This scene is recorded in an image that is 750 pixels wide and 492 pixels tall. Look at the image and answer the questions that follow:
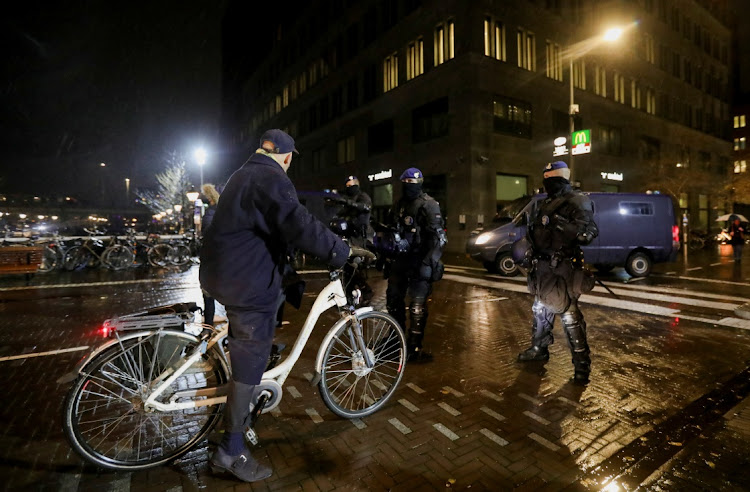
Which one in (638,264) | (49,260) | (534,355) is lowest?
(534,355)

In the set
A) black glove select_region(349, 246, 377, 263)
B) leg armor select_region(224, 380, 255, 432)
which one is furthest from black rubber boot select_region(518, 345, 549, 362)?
leg armor select_region(224, 380, 255, 432)

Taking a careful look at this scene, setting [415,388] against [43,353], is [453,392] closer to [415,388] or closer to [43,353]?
[415,388]

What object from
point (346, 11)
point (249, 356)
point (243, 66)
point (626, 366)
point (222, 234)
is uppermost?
point (243, 66)

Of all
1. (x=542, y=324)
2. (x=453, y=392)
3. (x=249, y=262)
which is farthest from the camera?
(x=542, y=324)

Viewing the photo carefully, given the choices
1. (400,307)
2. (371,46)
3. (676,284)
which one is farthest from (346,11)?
(400,307)

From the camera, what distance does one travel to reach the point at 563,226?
3.93 m

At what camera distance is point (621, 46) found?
2962 cm

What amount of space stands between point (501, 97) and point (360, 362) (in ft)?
75.1

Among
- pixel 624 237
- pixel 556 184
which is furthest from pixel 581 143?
pixel 556 184

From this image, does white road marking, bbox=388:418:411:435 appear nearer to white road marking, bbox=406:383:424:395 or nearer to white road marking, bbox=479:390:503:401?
white road marking, bbox=406:383:424:395

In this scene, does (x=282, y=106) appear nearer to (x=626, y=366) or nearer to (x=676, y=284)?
(x=676, y=284)

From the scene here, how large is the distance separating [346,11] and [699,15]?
33.3 metres

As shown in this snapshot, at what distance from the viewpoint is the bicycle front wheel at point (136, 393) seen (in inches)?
95.1

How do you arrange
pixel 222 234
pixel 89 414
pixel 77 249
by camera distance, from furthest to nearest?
pixel 77 249, pixel 89 414, pixel 222 234
